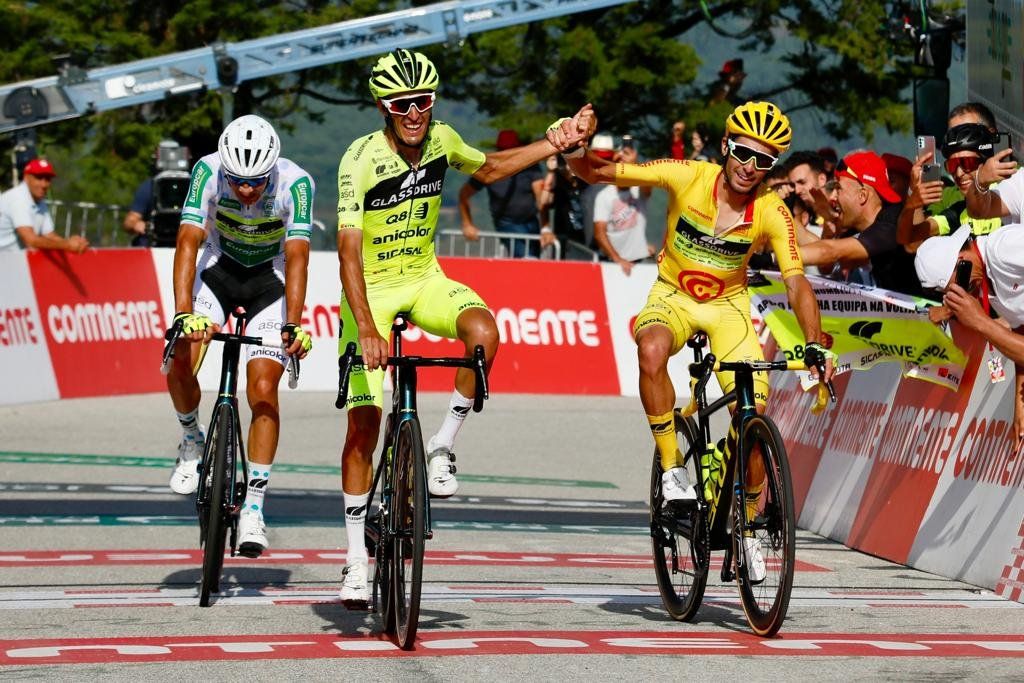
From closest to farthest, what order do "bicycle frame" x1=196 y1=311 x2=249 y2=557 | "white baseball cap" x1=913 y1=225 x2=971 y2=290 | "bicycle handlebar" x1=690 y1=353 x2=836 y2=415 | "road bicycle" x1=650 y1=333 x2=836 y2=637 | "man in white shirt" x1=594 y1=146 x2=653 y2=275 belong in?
"road bicycle" x1=650 y1=333 x2=836 y2=637 < "bicycle handlebar" x1=690 y1=353 x2=836 y2=415 < "bicycle frame" x1=196 y1=311 x2=249 y2=557 < "white baseball cap" x1=913 y1=225 x2=971 y2=290 < "man in white shirt" x1=594 y1=146 x2=653 y2=275

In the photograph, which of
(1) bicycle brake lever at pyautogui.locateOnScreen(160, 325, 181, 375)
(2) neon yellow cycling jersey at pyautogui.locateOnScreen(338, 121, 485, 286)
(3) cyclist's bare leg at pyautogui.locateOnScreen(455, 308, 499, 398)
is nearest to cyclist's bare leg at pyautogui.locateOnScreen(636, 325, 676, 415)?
(3) cyclist's bare leg at pyautogui.locateOnScreen(455, 308, 499, 398)

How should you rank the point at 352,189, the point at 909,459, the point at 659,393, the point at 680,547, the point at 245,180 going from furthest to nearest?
1. the point at 909,459
2. the point at 245,180
3. the point at 680,547
4. the point at 659,393
5. the point at 352,189

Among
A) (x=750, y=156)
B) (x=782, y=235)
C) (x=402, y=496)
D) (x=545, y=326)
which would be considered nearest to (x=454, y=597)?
(x=402, y=496)

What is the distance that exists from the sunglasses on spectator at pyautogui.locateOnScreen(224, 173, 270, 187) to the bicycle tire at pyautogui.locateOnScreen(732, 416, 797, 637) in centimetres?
275

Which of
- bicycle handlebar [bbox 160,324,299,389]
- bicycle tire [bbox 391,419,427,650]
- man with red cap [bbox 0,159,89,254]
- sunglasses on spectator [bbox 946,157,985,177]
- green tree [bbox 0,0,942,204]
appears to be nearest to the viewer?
bicycle tire [bbox 391,419,427,650]

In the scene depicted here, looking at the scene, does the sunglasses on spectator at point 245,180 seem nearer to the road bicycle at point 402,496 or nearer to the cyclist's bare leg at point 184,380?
the cyclist's bare leg at point 184,380

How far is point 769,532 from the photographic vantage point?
7992 mm

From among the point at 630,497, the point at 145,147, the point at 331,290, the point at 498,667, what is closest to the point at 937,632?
the point at 498,667

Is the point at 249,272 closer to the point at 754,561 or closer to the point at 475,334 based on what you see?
the point at 475,334

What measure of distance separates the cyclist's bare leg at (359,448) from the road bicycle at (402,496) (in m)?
0.24

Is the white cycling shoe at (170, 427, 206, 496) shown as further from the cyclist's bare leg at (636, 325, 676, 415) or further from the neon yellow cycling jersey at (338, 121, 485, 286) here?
the cyclist's bare leg at (636, 325, 676, 415)

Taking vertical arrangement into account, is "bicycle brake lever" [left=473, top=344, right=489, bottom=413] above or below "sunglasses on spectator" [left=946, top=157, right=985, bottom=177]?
below

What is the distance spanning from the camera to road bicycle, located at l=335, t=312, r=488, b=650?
7.62m

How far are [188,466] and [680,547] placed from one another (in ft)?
8.58
